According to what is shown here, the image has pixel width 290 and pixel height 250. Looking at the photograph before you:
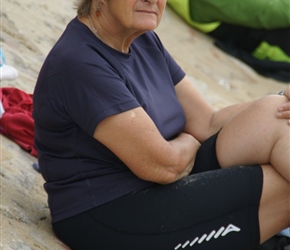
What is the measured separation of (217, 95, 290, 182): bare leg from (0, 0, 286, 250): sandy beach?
677 mm

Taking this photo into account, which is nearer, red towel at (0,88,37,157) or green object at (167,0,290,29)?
red towel at (0,88,37,157)

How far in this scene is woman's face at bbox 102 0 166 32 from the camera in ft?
7.93

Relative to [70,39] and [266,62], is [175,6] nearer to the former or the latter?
[266,62]

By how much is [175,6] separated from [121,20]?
13.1 ft

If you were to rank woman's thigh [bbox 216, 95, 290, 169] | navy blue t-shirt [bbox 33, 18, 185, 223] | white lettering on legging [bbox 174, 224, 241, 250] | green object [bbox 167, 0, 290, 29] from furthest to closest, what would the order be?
green object [bbox 167, 0, 290, 29] < woman's thigh [bbox 216, 95, 290, 169] < white lettering on legging [bbox 174, 224, 241, 250] < navy blue t-shirt [bbox 33, 18, 185, 223]

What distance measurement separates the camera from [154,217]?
7.78 feet

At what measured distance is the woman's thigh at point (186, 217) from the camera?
7.77 feet

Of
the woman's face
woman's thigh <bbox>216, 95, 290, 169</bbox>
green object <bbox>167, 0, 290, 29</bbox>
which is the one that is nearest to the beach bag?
green object <bbox>167, 0, 290, 29</bbox>

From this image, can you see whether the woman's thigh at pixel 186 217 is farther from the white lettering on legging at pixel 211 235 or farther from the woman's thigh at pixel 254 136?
the woman's thigh at pixel 254 136

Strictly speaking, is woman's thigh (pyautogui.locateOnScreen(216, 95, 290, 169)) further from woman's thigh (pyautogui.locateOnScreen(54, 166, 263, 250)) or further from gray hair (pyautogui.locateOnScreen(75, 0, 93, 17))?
gray hair (pyautogui.locateOnScreen(75, 0, 93, 17))

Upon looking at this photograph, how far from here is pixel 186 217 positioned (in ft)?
7.77

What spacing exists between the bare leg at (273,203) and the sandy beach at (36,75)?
69 centimetres

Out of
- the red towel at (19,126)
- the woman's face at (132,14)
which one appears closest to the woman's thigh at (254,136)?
the woman's face at (132,14)

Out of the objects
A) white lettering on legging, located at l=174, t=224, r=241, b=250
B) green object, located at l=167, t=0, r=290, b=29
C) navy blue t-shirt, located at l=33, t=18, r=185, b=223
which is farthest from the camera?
green object, located at l=167, t=0, r=290, b=29
